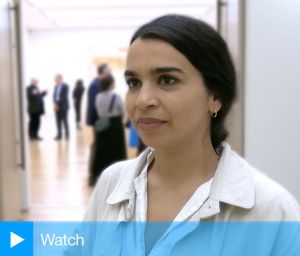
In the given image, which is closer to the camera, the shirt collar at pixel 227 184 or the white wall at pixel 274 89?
the shirt collar at pixel 227 184

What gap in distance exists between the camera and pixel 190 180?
1050mm

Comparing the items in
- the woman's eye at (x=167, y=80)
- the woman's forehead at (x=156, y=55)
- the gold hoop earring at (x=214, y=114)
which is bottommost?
the gold hoop earring at (x=214, y=114)

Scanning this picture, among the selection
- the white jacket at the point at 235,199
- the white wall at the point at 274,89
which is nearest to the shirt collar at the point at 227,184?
the white jacket at the point at 235,199

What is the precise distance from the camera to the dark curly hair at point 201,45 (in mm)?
937

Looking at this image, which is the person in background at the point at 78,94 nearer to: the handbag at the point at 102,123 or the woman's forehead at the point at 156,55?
the handbag at the point at 102,123

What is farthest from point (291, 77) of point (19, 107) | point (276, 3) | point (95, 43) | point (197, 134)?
point (95, 43)

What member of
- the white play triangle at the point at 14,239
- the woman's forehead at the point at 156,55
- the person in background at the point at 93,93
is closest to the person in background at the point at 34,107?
the person in background at the point at 93,93

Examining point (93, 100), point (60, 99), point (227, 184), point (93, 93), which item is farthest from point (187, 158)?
point (60, 99)

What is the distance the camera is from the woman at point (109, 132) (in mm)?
4902

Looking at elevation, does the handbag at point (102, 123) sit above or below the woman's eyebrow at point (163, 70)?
below

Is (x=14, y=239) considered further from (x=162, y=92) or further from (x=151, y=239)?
(x=162, y=92)

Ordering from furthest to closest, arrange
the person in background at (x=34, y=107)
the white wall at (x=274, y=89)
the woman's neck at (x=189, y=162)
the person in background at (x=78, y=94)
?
the person in background at (x=78, y=94), the person in background at (x=34, y=107), the white wall at (x=274, y=89), the woman's neck at (x=189, y=162)

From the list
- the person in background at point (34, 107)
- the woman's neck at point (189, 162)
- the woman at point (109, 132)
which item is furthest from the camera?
the person in background at point (34, 107)

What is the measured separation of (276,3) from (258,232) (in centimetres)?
208
